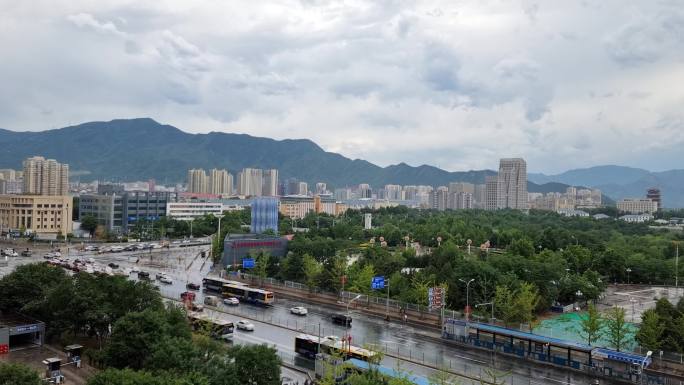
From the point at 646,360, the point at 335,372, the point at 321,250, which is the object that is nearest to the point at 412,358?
the point at 335,372

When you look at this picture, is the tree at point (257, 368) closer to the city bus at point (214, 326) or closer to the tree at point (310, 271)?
the city bus at point (214, 326)

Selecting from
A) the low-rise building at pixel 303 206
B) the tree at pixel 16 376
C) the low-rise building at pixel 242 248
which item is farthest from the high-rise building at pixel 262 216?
the low-rise building at pixel 303 206

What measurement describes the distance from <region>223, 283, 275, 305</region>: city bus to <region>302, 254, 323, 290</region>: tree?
11.4ft

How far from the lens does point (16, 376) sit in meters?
16.6

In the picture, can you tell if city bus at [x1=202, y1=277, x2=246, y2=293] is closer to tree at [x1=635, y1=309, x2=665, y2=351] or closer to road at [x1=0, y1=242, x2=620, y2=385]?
road at [x1=0, y1=242, x2=620, y2=385]

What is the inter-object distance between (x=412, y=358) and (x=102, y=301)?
1592 centimetres

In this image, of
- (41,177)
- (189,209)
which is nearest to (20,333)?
(189,209)

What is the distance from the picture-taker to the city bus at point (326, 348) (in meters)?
24.5

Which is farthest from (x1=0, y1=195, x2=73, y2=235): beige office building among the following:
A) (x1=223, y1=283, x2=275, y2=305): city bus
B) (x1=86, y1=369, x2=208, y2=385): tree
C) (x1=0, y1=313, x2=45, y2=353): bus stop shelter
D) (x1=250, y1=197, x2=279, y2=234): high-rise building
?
(x1=86, y1=369, x2=208, y2=385): tree

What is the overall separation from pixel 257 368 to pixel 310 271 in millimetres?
25411

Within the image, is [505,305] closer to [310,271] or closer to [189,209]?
[310,271]

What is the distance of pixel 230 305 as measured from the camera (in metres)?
39.6

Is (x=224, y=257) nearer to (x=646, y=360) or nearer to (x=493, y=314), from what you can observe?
(x=493, y=314)

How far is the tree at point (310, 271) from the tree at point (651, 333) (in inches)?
900
